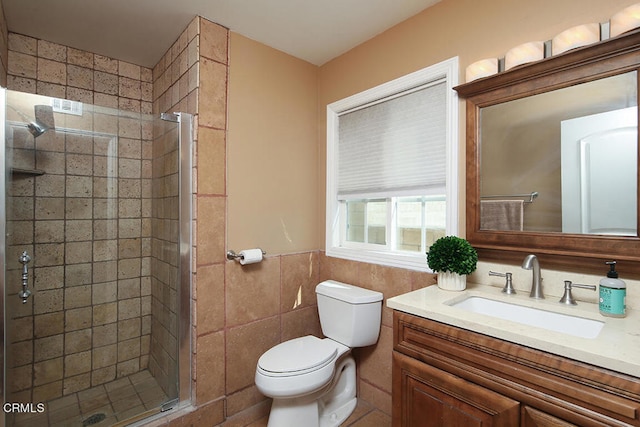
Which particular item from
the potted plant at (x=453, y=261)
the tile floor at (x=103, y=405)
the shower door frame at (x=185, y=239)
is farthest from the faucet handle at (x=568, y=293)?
the tile floor at (x=103, y=405)

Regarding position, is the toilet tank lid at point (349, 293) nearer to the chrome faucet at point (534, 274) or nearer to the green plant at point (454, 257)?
the green plant at point (454, 257)

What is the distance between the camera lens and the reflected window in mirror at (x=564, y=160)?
1.07m

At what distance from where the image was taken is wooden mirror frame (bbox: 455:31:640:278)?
41.6 inches

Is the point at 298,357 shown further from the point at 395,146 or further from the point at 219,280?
the point at 395,146

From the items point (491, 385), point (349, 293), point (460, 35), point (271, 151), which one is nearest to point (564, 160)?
point (460, 35)

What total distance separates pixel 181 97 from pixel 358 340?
6.21 ft

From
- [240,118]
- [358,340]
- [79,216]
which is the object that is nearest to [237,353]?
[358,340]

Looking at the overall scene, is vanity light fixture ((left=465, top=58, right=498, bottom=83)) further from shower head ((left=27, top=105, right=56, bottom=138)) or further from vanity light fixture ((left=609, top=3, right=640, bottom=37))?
shower head ((left=27, top=105, right=56, bottom=138))

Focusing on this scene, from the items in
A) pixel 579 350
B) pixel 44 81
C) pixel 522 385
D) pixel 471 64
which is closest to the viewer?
pixel 579 350

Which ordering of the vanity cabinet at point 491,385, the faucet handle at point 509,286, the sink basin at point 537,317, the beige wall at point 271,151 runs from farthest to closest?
the beige wall at point 271,151 → the faucet handle at point 509,286 → the sink basin at point 537,317 → the vanity cabinet at point 491,385

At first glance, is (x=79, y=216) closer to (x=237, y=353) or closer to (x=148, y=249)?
(x=148, y=249)

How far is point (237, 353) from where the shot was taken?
1.86 meters

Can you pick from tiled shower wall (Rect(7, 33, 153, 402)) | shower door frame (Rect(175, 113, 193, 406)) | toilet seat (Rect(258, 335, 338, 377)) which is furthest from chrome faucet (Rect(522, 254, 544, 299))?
tiled shower wall (Rect(7, 33, 153, 402))

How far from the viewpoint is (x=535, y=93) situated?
126 cm
